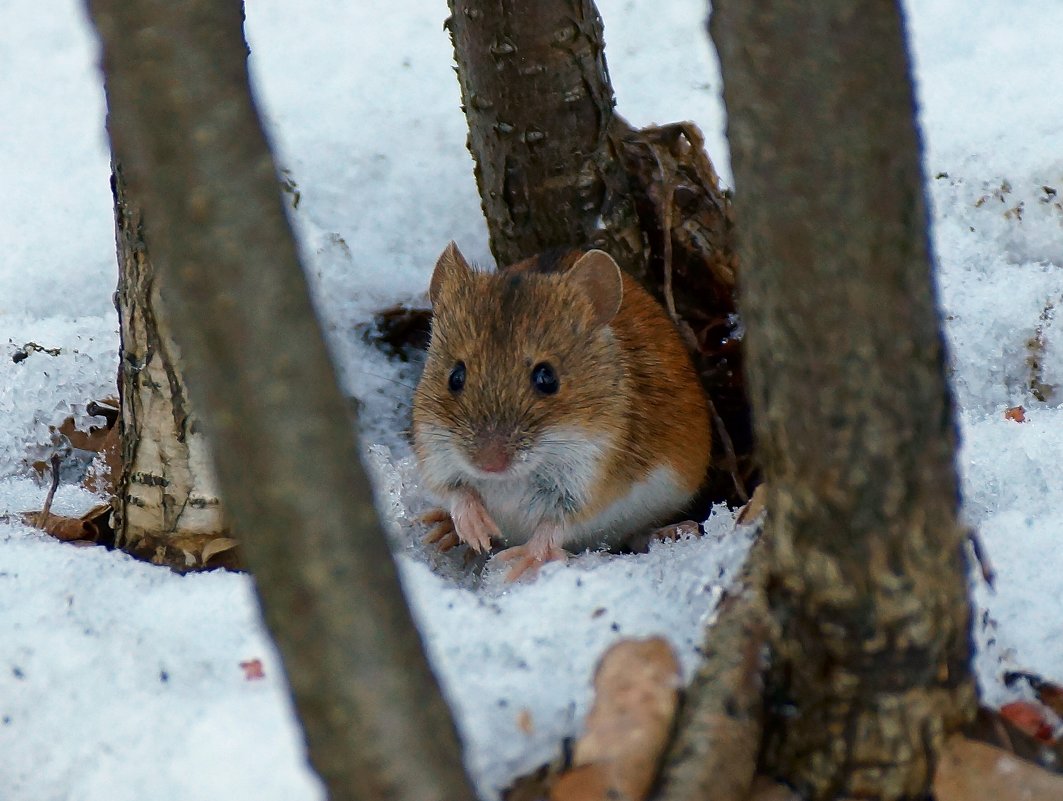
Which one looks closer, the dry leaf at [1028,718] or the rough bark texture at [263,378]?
the rough bark texture at [263,378]

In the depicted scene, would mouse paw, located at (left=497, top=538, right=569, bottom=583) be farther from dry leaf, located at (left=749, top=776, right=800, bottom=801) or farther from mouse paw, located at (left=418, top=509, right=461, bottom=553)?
dry leaf, located at (left=749, top=776, right=800, bottom=801)

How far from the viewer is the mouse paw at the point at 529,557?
3.29 meters

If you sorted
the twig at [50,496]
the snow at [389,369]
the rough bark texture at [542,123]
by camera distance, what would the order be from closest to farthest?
the snow at [389,369]
the twig at [50,496]
the rough bark texture at [542,123]

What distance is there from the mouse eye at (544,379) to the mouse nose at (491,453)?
20 cm

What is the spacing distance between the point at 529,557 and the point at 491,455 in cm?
32

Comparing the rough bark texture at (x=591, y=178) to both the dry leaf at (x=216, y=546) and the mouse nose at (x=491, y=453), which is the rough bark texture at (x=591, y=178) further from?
the dry leaf at (x=216, y=546)

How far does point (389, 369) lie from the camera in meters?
4.50

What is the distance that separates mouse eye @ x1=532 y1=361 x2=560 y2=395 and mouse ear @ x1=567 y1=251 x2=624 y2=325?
0.23 metres

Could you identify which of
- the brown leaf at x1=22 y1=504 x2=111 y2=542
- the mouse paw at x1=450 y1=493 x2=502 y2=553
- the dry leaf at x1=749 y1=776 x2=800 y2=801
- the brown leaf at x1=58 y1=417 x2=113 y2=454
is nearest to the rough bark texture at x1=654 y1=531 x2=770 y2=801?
the dry leaf at x1=749 y1=776 x2=800 y2=801

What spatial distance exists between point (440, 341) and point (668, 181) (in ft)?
3.59

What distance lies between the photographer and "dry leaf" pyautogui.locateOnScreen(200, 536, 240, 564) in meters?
3.22

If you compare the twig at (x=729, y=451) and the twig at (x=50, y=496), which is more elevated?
the twig at (x=50, y=496)

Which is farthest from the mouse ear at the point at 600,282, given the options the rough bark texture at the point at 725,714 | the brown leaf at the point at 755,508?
the rough bark texture at the point at 725,714

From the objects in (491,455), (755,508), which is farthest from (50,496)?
(755,508)
